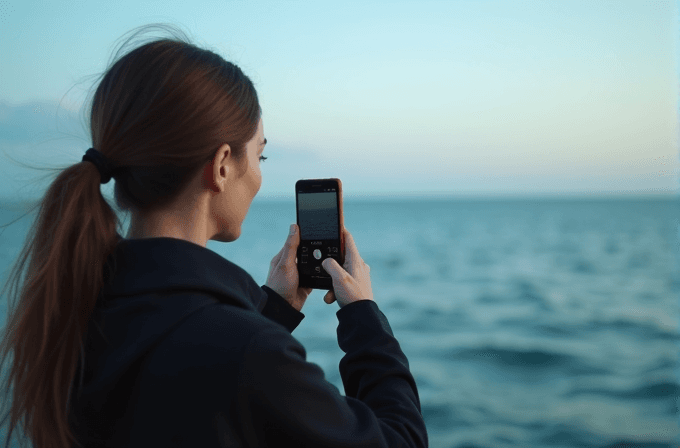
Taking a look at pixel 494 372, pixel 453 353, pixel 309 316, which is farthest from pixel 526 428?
pixel 309 316

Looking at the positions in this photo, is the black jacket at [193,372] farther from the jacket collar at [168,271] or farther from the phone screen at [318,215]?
the phone screen at [318,215]

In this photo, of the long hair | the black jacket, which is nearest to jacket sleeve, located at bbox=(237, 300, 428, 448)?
the black jacket

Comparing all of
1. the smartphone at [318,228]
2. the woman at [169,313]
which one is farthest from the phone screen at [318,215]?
the woman at [169,313]

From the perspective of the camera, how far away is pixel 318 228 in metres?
1.79

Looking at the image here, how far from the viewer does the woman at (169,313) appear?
908 mm

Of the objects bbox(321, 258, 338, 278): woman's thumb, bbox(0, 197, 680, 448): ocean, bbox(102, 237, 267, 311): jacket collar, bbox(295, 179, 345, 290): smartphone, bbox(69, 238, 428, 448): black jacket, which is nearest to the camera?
bbox(69, 238, 428, 448): black jacket

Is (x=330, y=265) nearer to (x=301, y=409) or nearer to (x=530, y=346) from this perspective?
(x=301, y=409)

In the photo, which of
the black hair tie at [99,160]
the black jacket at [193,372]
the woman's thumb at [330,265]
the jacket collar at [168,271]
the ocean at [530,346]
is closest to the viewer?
the black jacket at [193,372]

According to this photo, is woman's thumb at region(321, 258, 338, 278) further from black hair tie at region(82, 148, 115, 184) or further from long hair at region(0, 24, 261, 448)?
black hair tie at region(82, 148, 115, 184)

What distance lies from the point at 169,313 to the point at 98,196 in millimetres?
356

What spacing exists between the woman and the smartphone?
37cm

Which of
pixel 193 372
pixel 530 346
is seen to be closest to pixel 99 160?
pixel 193 372

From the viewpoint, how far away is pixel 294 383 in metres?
0.94

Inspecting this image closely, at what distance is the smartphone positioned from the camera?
1.72m
